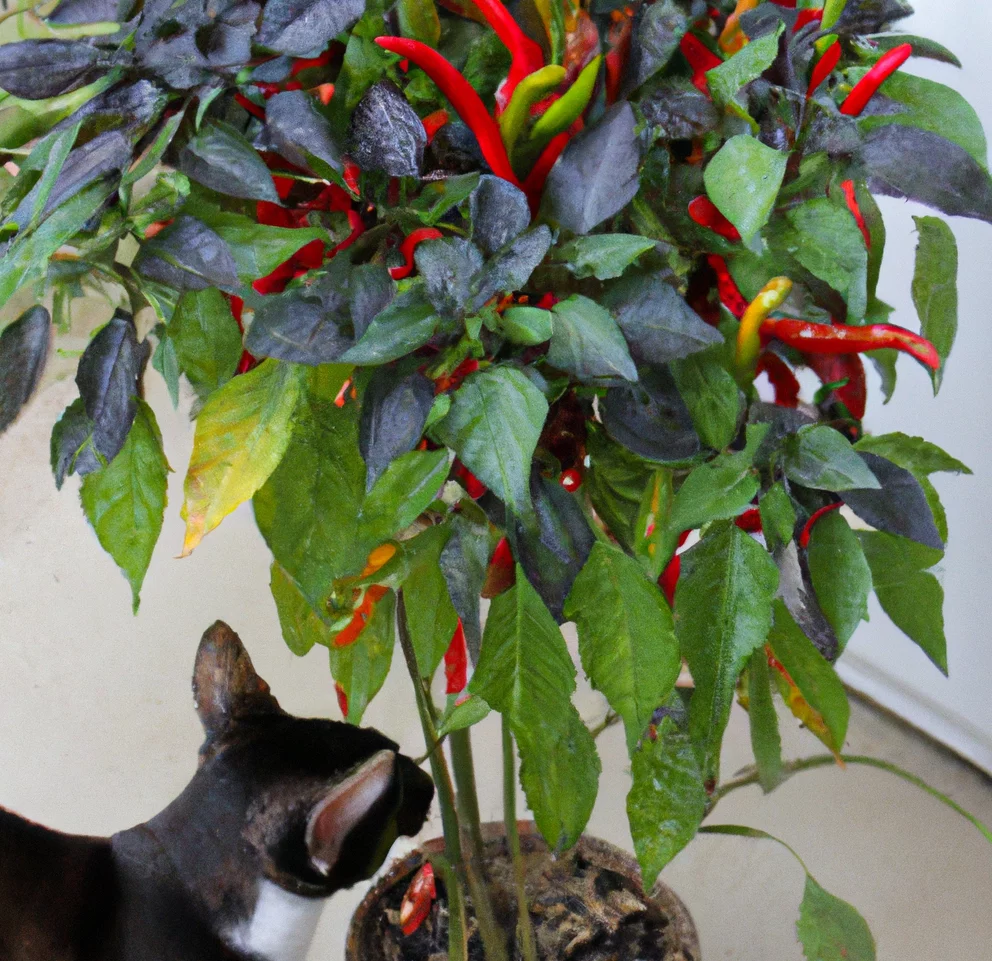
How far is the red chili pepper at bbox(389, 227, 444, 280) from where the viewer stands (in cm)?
29

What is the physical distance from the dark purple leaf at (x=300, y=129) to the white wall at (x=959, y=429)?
63 cm

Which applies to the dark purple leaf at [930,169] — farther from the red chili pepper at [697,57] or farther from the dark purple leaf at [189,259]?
the dark purple leaf at [189,259]

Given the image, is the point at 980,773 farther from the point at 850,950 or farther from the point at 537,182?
the point at 537,182

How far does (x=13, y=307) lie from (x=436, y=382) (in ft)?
0.83

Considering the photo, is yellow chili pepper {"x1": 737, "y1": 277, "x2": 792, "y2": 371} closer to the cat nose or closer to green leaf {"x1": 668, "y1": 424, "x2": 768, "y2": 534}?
green leaf {"x1": 668, "y1": 424, "x2": 768, "y2": 534}

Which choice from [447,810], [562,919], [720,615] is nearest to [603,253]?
[720,615]

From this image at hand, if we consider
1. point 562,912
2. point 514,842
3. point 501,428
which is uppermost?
point 501,428

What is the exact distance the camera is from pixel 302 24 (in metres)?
0.27

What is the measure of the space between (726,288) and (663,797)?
0.69 ft

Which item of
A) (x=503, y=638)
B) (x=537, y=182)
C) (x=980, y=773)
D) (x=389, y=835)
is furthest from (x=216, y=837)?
(x=980, y=773)

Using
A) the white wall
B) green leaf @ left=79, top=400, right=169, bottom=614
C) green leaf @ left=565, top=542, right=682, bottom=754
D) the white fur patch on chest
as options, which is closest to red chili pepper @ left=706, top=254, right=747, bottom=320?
green leaf @ left=565, top=542, right=682, bottom=754

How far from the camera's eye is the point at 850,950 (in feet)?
1.65

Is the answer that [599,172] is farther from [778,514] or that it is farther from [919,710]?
[919,710]

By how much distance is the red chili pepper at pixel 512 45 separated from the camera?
0.95 feet
